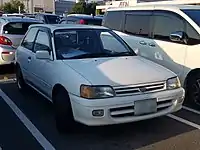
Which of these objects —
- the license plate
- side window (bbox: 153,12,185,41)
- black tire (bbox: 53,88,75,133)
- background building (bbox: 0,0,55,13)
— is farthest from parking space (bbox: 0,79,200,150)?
background building (bbox: 0,0,55,13)

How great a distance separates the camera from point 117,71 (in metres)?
4.52

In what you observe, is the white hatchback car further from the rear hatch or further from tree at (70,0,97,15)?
tree at (70,0,97,15)

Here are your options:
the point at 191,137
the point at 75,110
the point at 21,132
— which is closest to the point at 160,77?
the point at 191,137

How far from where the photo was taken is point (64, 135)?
453 cm

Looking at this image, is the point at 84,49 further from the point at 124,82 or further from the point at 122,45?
the point at 124,82

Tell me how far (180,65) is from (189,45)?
417mm

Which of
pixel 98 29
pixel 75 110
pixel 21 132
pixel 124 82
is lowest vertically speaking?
pixel 21 132

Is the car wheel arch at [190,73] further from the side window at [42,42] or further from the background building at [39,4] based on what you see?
the background building at [39,4]

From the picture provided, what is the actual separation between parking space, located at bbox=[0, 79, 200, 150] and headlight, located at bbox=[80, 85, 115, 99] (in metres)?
0.65

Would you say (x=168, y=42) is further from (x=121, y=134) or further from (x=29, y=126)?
(x=29, y=126)

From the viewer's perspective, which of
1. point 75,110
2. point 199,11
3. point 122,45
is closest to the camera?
point 75,110

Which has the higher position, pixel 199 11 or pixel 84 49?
pixel 199 11

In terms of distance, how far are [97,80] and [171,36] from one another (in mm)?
2456

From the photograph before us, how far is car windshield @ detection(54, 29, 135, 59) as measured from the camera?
5145 millimetres
